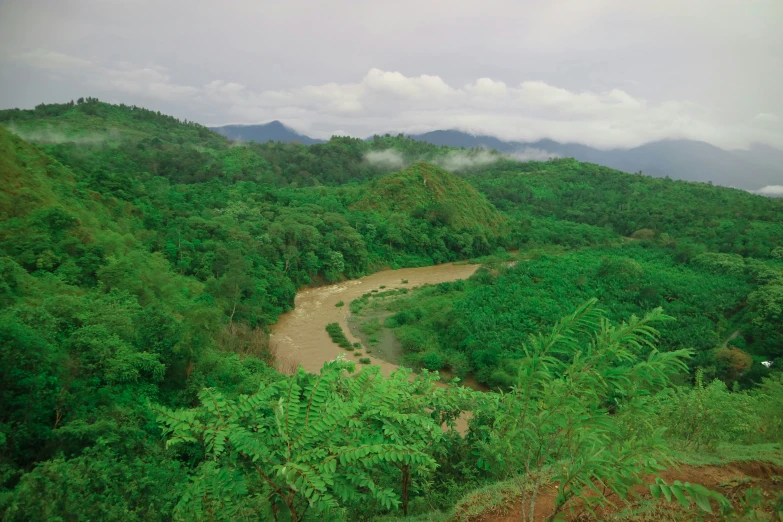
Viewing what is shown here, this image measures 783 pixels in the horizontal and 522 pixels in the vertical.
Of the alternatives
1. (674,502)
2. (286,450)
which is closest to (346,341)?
(674,502)

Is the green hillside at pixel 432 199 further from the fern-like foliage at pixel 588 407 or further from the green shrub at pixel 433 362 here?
the fern-like foliage at pixel 588 407

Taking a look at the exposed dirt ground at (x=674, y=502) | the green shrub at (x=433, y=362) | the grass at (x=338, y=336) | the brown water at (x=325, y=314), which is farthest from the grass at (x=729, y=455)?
the grass at (x=338, y=336)

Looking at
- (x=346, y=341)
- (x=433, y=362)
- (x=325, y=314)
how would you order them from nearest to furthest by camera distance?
(x=433, y=362)
(x=346, y=341)
(x=325, y=314)

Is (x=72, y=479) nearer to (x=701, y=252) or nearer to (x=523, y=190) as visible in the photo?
(x=701, y=252)

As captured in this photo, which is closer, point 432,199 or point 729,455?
point 729,455

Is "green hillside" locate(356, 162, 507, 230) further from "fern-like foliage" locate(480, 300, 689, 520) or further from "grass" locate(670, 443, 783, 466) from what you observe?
"fern-like foliage" locate(480, 300, 689, 520)

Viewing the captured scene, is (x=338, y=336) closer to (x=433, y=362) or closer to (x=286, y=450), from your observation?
(x=433, y=362)
